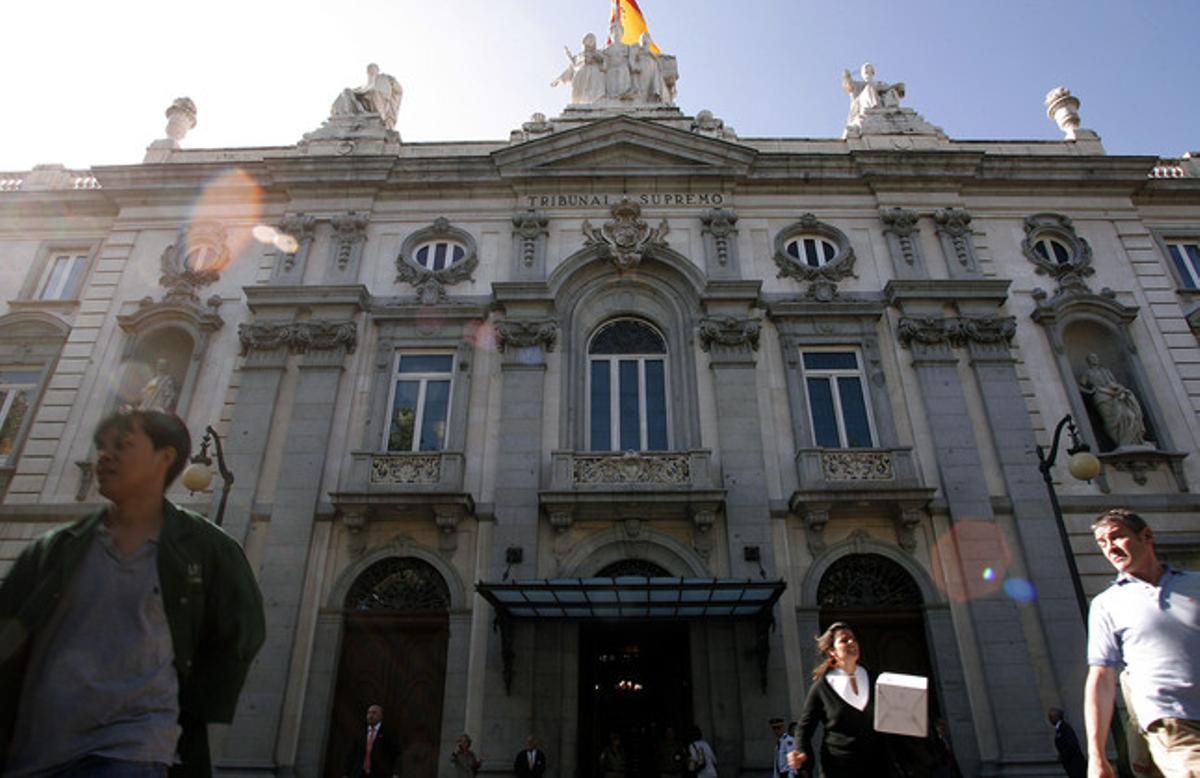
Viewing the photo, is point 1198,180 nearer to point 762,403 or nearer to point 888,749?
point 762,403

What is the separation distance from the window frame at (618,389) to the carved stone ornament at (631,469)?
0.90ft

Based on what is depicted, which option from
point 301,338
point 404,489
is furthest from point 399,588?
point 301,338

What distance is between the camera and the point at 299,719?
14070 millimetres

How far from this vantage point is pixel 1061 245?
19719 mm

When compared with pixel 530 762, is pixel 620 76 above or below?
above

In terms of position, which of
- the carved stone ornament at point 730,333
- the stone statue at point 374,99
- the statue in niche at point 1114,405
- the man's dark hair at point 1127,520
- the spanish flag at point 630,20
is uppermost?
the spanish flag at point 630,20

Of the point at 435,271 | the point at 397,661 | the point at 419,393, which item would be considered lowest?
the point at 397,661

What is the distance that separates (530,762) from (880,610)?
7735 mm

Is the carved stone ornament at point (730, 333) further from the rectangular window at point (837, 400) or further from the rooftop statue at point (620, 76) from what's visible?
the rooftop statue at point (620, 76)

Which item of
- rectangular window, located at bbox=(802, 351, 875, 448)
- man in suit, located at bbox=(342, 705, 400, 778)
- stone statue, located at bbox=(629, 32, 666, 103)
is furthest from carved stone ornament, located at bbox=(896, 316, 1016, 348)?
man in suit, located at bbox=(342, 705, 400, 778)

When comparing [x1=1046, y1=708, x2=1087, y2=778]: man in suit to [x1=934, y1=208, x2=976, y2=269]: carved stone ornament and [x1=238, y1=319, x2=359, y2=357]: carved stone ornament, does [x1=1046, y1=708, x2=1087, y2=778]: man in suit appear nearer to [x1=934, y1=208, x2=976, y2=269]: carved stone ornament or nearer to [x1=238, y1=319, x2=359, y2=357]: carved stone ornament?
[x1=934, y1=208, x2=976, y2=269]: carved stone ornament

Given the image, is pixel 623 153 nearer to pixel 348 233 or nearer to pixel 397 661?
pixel 348 233

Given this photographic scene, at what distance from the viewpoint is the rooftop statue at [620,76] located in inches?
A: 887

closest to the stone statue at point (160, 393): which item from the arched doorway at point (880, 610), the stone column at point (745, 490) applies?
the stone column at point (745, 490)
